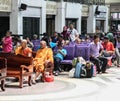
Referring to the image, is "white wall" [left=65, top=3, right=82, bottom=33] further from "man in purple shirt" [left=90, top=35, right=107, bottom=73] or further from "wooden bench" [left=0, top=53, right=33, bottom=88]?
"wooden bench" [left=0, top=53, right=33, bottom=88]

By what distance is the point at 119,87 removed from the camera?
14.3 m

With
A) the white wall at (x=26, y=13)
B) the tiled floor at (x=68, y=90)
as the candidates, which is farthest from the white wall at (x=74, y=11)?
the tiled floor at (x=68, y=90)

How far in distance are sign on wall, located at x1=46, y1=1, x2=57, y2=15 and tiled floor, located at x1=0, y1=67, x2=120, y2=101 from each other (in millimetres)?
14034

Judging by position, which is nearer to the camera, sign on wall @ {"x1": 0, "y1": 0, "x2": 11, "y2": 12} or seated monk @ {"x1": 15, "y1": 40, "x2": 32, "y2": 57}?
seated monk @ {"x1": 15, "y1": 40, "x2": 32, "y2": 57}

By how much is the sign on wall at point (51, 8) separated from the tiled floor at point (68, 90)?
14.0m

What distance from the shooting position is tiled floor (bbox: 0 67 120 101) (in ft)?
39.6

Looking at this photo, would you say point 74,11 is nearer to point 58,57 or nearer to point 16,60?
point 58,57

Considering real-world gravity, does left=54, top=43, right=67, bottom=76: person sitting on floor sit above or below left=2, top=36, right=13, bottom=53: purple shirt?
below

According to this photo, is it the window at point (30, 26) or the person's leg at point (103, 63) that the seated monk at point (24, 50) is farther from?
the window at point (30, 26)

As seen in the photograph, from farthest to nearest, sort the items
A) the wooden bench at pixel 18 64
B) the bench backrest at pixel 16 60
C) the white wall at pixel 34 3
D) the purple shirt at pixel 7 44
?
the white wall at pixel 34 3 → the purple shirt at pixel 7 44 → the bench backrest at pixel 16 60 → the wooden bench at pixel 18 64

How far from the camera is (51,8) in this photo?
99.9ft

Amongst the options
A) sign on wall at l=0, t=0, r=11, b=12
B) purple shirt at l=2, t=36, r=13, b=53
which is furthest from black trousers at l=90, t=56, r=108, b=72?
sign on wall at l=0, t=0, r=11, b=12

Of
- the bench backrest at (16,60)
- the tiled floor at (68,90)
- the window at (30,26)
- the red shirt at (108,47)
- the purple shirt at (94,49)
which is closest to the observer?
the tiled floor at (68,90)

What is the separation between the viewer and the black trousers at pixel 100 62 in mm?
17719
